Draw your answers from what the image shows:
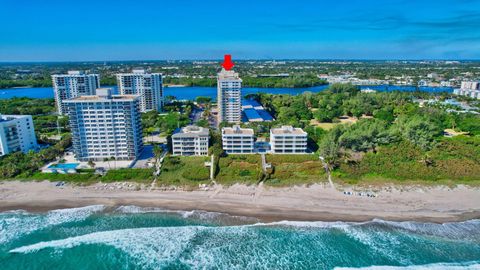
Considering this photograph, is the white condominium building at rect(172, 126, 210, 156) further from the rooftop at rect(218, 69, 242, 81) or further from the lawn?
the rooftop at rect(218, 69, 242, 81)

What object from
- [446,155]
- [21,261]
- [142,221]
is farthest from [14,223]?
[446,155]

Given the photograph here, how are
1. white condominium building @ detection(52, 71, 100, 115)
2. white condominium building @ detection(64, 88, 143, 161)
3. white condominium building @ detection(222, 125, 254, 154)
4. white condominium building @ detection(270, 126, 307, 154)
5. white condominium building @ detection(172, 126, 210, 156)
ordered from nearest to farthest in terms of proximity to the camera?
white condominium building @ detection(64, 88, 143, 161)
white condominium building @ detection(172, 126, 210, 156)
white condominium building @ detection(222, 125, 254, 154)
white condominium building @ detection(270, 126, 307, 154)
white condominium building @ detection(52, 71, 100, 115)

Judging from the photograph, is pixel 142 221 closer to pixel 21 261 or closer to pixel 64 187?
pixel 21 261

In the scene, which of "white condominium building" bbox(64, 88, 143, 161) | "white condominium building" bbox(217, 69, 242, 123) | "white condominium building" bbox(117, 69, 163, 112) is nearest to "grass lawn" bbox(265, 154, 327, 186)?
"white condominium building" bbox(64, 88, 143, 161)

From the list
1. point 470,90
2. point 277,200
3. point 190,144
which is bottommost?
point 277,200

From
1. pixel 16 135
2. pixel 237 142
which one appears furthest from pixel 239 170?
pixel 16 135

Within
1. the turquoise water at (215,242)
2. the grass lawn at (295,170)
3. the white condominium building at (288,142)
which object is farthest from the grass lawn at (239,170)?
the turquoise water at (215,242)

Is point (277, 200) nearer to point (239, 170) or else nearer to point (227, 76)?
point (239, 170)
